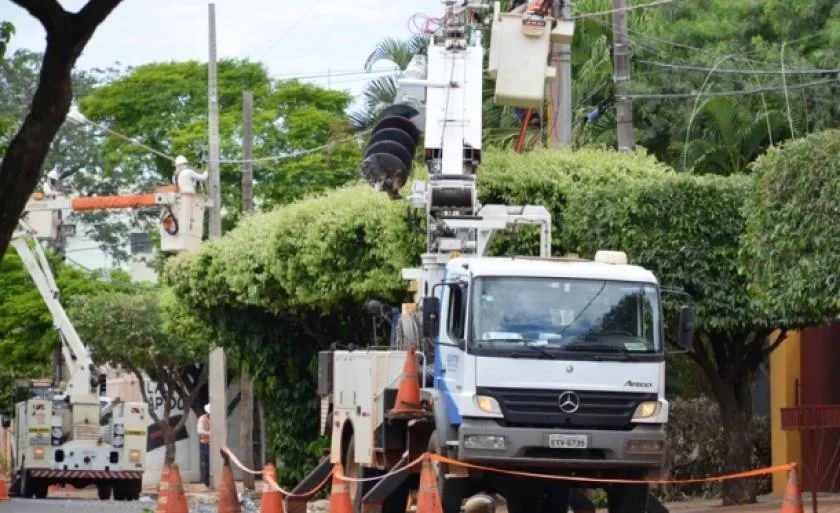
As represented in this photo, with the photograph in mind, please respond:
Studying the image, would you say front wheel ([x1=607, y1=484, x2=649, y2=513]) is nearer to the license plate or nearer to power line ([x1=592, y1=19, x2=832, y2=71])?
the license plate

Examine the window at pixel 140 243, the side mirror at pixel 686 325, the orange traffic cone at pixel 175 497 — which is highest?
the window at pixel 140 243

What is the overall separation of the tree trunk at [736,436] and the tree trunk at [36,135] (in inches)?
670

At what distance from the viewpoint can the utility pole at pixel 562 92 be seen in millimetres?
26453

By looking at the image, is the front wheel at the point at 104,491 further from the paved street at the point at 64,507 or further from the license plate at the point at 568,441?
the license plate at the point at 568,441

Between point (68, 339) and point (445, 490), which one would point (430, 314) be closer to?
point (445, 490)

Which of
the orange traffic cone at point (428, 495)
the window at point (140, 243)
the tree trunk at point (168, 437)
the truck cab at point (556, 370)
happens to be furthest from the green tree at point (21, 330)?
the orange traffic cone at point (428, 495)

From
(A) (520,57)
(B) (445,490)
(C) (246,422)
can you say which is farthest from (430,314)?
(C) (246,422)

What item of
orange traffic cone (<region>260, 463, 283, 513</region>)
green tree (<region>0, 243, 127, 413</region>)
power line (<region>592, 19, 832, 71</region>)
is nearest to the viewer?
orange traffic cone (<region>260, 463, 283, 513</region>)

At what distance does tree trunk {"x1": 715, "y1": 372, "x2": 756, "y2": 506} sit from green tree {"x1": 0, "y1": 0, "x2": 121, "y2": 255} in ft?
55.7

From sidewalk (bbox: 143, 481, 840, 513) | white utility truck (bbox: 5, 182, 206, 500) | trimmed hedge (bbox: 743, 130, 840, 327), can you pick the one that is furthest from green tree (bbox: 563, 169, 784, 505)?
white utility truck (bbox: 5, 182, 206, 500)

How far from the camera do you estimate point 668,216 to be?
23797mm

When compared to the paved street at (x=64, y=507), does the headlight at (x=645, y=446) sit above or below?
above

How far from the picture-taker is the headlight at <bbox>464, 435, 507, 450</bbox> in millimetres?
17562

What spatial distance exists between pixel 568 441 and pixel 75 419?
69.8 feet
